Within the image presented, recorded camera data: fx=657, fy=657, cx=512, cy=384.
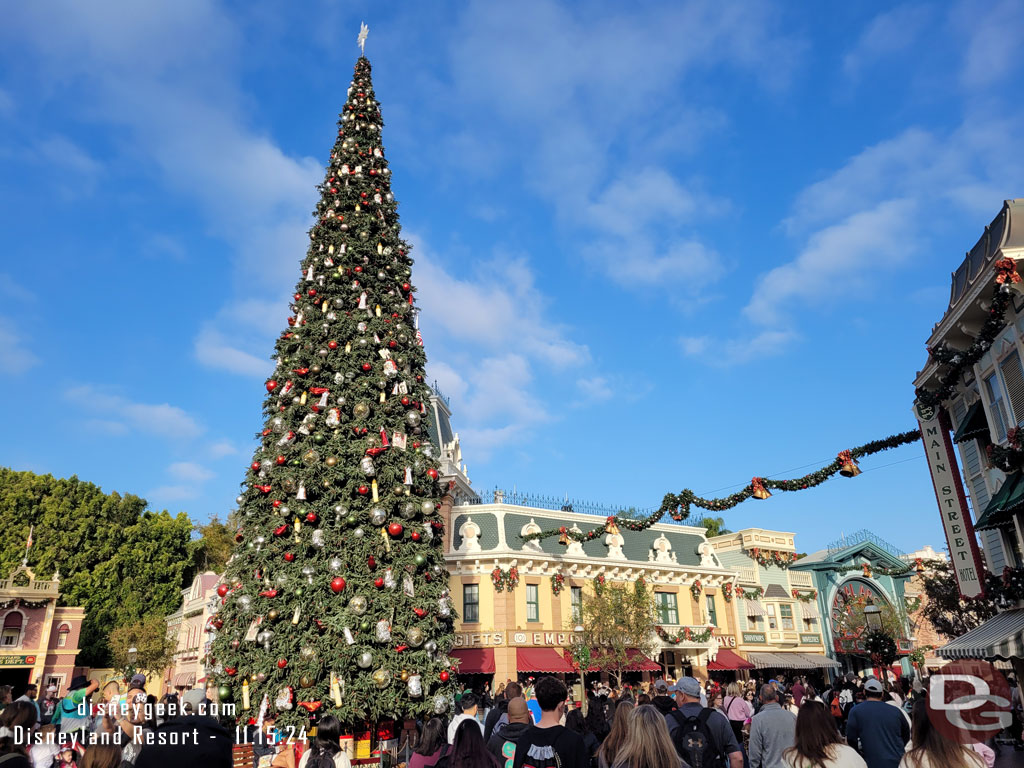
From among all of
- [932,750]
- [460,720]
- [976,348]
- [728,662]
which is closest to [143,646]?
[728,662]

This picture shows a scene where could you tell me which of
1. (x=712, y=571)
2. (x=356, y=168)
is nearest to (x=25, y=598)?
(x=356, y=168)

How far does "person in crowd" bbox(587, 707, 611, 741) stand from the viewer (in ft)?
35.1

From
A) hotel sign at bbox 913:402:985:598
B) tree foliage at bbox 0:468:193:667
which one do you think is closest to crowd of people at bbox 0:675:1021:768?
hotel sign at bbox 913:402:985:598

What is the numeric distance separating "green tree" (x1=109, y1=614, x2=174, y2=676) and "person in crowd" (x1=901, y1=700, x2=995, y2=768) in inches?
1840

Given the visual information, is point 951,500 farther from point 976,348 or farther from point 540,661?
point 540,661

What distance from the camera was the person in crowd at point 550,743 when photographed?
4.62m

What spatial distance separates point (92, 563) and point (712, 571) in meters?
41.6

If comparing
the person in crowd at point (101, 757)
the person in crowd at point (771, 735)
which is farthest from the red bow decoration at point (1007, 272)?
the person in crowd at point (101, 757)

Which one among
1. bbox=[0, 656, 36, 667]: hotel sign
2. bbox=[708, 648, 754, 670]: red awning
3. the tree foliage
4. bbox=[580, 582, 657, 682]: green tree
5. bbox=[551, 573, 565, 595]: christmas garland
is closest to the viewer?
bbox=[580, 582, 657, 682]: green tree

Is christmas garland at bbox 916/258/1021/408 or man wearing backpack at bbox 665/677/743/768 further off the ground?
christmas garland at bbox 916/258/1021/408

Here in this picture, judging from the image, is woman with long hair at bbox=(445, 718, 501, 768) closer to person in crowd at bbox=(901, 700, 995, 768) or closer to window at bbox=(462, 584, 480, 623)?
person in crowd at bbox=(901, 700, 995, 768)

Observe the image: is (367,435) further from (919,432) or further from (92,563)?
(92,563)

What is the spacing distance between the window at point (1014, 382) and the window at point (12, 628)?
48463 mm

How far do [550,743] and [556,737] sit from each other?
58 mm
